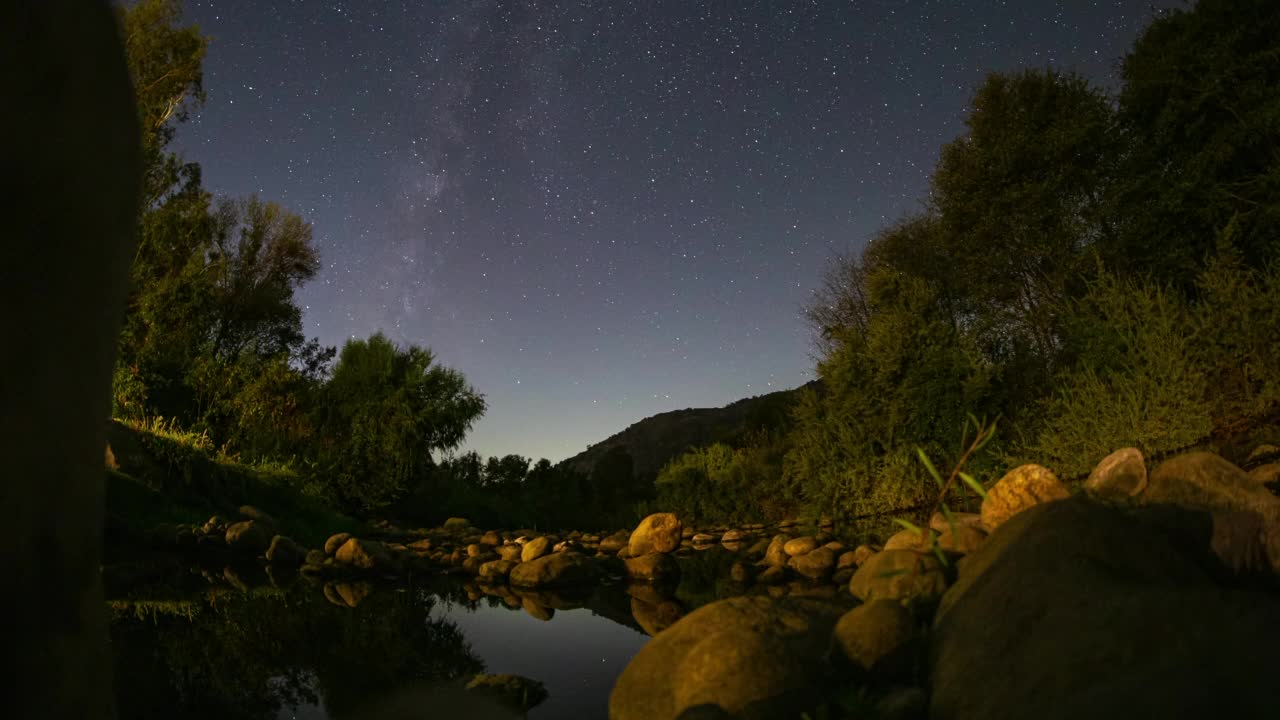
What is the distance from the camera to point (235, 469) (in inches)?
495

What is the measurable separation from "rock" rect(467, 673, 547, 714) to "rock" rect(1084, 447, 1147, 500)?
4445 millimetres

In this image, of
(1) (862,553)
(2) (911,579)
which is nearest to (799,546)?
(1) (862,553)

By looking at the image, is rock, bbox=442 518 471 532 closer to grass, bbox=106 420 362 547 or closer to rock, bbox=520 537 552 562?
grass, bbox=106 420 362 547

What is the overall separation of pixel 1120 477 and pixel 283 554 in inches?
381

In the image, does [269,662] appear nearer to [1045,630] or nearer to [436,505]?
[1045,630]

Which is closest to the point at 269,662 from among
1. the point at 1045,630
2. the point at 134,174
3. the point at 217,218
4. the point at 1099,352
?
the point at 134,174

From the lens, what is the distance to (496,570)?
331 inches

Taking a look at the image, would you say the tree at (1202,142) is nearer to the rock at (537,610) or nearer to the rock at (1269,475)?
the rock at (1269,475)

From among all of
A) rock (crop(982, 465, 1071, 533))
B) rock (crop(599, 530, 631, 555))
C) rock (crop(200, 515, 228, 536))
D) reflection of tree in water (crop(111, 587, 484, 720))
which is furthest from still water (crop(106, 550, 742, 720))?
rock (crop(599, 530, 631, 555))

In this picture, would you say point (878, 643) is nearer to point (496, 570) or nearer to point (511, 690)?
point (511, 690)

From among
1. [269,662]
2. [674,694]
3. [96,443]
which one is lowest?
[674,694]

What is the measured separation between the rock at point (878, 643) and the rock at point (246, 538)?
889 centimetres

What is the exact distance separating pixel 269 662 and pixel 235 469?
10.4 meters

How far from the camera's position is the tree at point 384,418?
18.1 meters
